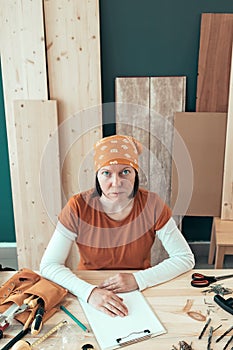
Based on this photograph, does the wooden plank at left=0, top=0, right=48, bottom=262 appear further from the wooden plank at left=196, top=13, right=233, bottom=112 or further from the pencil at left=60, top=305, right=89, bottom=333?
the pencil at left=60, top=305, right=89, bottom=333

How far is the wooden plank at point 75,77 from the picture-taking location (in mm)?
2283

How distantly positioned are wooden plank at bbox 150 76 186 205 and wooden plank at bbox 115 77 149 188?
0.04 meters

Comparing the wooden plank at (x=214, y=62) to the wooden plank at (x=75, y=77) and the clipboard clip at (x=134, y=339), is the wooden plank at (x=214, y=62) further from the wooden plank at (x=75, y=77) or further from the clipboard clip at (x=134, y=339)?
the clipboard clip at (x=134, y=339)

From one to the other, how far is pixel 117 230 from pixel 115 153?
297 mm

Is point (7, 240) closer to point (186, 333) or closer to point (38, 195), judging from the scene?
point (38, 195)

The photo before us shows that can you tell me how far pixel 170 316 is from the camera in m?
1.14

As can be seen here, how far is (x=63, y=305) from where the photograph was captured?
120 cm

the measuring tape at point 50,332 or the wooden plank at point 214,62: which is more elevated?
the wooden plank at point 214,62

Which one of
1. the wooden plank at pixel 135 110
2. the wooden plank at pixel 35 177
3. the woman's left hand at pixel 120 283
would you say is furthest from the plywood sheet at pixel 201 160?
the woman's left hand at pixel 120 283

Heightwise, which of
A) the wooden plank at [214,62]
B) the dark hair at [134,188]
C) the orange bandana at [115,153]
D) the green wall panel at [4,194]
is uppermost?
the wooden plank at [214,62]

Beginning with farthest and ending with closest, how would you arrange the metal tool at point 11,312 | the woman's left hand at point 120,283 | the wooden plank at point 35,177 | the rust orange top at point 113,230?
the wooden plank at point 35,177 < the rust orange top at point 113,230 < the woman's left hand at point 120,283 < the metal tool at point 11,312

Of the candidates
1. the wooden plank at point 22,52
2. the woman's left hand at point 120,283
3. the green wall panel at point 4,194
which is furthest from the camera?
the green wall panel at point 4,194

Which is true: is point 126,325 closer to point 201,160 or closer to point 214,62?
point 201,160

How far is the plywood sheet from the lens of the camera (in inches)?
96.9
